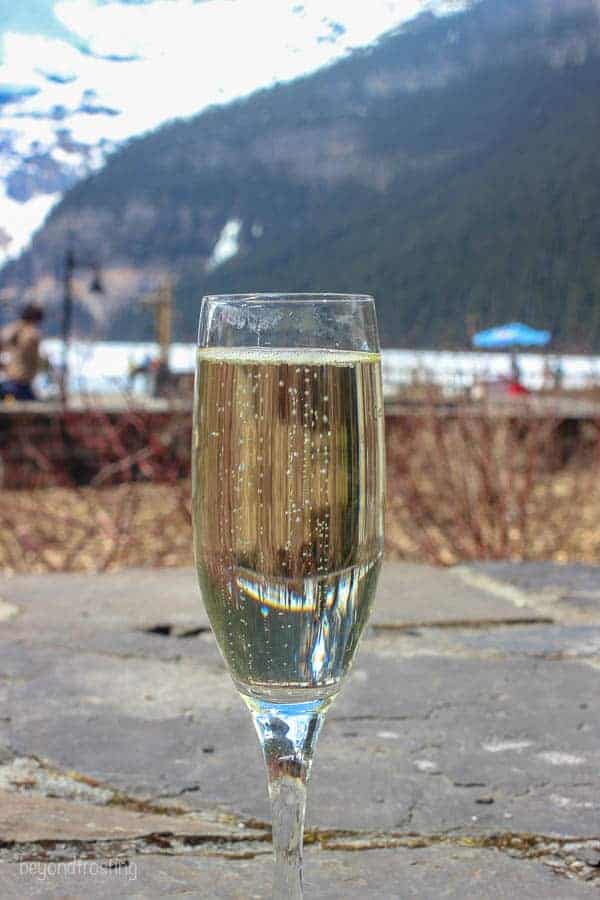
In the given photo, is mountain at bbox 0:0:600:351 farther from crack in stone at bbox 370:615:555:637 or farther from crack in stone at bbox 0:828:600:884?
crack in stone at bbox 0:828:600:884

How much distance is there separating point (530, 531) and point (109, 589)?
346cm

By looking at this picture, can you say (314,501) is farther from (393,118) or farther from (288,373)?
(393,118)

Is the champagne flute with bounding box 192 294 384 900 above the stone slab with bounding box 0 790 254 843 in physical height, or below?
above

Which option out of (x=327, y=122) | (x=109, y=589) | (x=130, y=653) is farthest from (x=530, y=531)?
(x=327, y=122)

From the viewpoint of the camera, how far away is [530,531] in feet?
17.1

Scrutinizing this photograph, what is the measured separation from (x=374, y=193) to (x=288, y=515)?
136979mm

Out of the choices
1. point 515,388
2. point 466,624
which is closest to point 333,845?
point 466,624

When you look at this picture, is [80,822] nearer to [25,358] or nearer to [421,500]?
[421,500]

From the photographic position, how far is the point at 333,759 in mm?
1271

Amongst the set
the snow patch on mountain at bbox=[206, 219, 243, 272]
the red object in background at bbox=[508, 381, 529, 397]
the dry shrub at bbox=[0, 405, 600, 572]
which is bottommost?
the dry shrub at bbox=[0, 405, 600, 572]

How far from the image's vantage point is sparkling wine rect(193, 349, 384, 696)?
822mm

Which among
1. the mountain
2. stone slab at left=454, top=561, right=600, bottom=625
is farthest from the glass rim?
the mountain

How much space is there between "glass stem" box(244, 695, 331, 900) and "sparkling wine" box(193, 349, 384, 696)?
0.02 meters

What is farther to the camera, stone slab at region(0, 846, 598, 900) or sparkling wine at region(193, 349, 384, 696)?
stone slab at region(0, 846, 598, 900)
